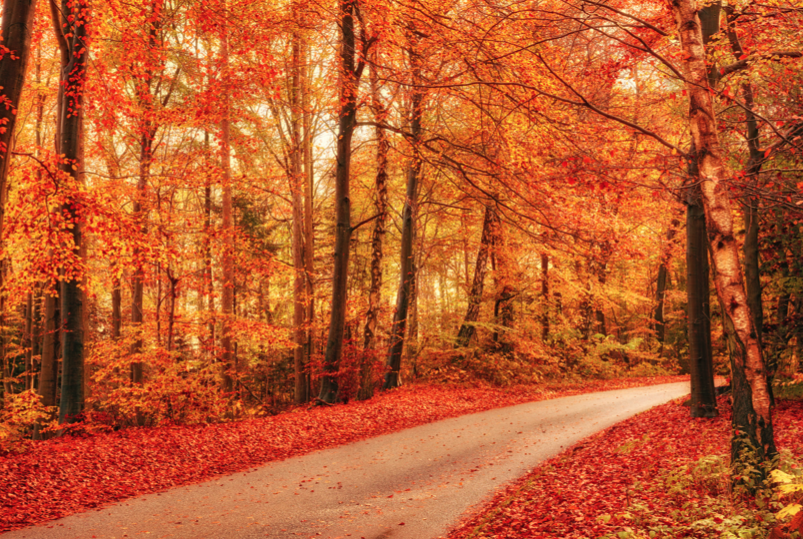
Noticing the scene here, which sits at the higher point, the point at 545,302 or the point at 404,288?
the point at 404,288

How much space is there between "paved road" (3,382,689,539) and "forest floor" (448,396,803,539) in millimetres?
567

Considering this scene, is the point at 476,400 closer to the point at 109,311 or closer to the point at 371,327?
the point at 371,327

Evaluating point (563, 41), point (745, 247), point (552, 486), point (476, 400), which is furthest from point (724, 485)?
point (476, 400)

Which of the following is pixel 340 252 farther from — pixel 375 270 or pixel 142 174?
pixel 142 174

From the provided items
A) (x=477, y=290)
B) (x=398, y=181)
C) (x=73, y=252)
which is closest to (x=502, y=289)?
(x=477, y=290)

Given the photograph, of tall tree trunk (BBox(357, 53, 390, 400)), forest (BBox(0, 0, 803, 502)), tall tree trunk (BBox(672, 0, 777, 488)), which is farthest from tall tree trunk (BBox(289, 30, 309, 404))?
tall tree trunk (BBox(672, 0, 777, 488))

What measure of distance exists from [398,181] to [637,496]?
1828 cm

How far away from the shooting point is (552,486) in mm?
6633

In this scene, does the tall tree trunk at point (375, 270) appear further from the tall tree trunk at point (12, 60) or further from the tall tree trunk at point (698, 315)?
the tall tree trunk at point (12, 60)

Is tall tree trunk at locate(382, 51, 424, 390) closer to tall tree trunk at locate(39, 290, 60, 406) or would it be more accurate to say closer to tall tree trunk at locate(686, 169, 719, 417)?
tall tree trunk at locate(686, 169, 719, 417)

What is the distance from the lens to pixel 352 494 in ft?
22.7

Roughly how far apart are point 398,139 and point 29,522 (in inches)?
509

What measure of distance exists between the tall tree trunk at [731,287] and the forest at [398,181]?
0.08 feet

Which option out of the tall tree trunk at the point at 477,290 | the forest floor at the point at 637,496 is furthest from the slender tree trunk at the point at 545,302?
the forest floor at the point at 637,496
